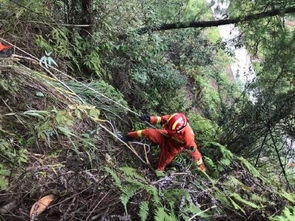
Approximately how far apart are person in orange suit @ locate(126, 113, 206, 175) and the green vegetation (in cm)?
21

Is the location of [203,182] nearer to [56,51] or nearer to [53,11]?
[56,51]

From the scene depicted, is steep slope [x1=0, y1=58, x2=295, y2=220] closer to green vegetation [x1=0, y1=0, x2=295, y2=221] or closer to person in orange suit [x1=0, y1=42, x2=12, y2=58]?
green vegetation [x1=0, y1=0, x2=295, y2=221]

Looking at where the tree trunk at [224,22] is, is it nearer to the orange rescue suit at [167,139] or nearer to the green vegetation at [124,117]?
the green vegetation at [124,117]

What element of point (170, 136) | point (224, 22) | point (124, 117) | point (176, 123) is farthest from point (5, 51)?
point (224, 22)

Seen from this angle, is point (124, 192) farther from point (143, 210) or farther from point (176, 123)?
point (176, 123)

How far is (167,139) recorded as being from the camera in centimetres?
593

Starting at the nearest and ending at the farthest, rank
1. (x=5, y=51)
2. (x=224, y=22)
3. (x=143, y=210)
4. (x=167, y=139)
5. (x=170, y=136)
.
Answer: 1. (x=143, y=210)
2. (x=5, y=51)
3. (x=170, y=136)
4. (x=167, y=139)
5. (x=224, y=22)

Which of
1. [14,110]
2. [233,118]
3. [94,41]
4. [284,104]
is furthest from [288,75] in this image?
[14,110]

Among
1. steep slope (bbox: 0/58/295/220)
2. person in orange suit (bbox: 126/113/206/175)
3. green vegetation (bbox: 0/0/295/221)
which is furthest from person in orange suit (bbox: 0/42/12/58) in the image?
person in orange suit (bbox: 126/113/206/175)

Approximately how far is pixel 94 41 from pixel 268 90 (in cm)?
317

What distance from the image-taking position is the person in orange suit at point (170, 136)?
5520 mm

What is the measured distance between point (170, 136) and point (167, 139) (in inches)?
5.8

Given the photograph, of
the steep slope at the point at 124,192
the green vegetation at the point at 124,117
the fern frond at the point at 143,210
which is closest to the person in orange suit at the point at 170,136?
the green vegetation at the point at 124,117

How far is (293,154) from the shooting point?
6.43m
